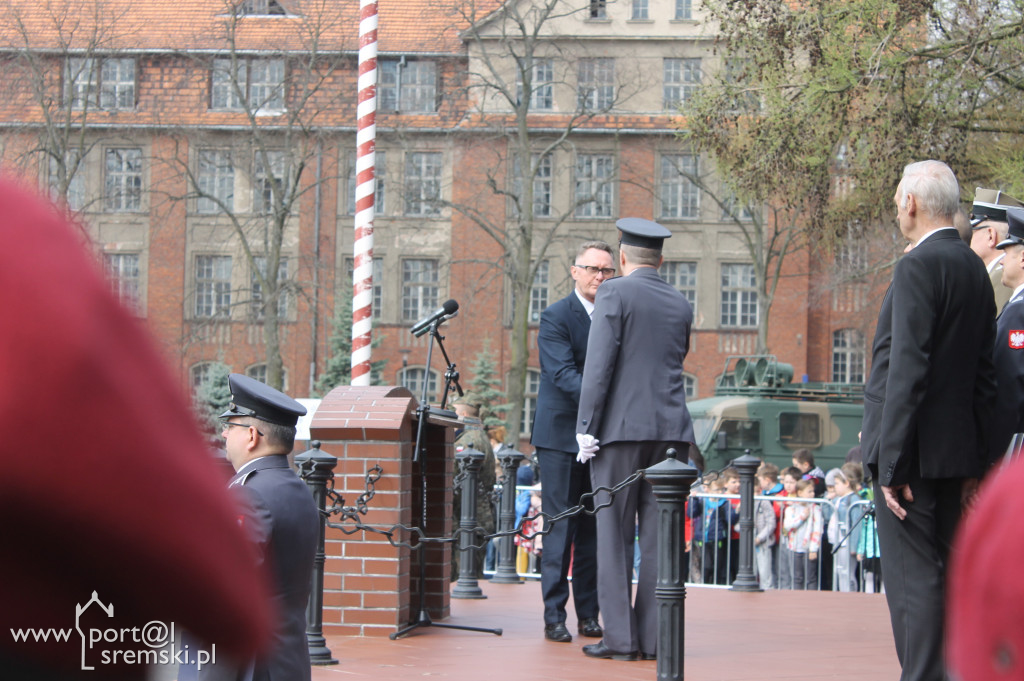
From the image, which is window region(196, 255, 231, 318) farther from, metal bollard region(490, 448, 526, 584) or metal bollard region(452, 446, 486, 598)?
metal bollard region(452, 446, 486, 598)

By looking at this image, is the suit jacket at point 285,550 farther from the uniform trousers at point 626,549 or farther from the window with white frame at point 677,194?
the window with white frame at point 677,194

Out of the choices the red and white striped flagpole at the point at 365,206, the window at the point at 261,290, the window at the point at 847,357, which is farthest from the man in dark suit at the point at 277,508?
the window at the point at 847,357

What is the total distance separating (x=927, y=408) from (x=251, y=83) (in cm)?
4222

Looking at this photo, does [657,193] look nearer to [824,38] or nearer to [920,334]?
[824,38]

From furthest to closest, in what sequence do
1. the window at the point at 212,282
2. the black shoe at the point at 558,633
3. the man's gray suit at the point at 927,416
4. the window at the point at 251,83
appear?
the window at the point at 212,282 → the window at the point at 251,83 → the black shoe at the point at 558,633 → the man's gray suit at the point at 927,416

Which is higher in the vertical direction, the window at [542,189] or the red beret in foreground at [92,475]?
the window at [542,189]

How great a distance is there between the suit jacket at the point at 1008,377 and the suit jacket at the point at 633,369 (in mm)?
1714

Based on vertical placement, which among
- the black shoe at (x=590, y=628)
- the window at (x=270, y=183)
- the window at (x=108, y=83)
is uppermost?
the window at (x=108, y=83)

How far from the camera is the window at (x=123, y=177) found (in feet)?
149

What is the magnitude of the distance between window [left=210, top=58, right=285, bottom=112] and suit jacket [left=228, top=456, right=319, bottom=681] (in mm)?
36593

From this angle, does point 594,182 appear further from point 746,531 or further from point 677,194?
point 746,531

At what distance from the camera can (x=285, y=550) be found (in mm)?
4289

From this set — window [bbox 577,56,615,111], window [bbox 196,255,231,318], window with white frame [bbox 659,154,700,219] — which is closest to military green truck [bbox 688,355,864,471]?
window [bbox 577,56,615,111]

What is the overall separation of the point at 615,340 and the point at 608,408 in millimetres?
378
